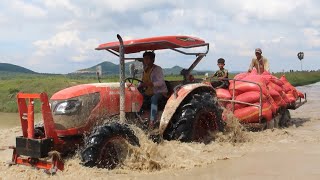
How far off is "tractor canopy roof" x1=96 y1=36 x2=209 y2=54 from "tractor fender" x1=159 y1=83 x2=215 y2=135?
2.59ft

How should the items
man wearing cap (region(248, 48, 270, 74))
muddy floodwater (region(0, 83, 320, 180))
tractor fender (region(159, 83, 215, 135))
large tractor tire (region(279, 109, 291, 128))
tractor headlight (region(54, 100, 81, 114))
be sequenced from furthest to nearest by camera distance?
man wearing cap (region(248, 48, 270, 74)), large tractor tire (region(279, 109, 291, 128)), tractor fender (region(159, 83, 215, 135)), tractor headlight (region(54, 100, 81, 114)), muddy floodwater (region(0, 83, 320, 180))

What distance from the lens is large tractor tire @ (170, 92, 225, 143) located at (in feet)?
25.7

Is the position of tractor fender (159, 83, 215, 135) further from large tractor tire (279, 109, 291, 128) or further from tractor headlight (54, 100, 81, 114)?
large tractor tire (279, 109, 291, 128)

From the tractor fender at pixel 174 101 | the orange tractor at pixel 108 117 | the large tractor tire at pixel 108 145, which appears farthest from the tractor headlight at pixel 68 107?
the tractor fender at pixel 174 101

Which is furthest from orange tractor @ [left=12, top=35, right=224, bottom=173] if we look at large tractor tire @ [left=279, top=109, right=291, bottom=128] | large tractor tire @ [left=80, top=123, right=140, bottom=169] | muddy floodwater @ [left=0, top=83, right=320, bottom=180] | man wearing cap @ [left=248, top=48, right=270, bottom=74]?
man wearing cap @ [left=248, top=48, right=270, bottom=74]

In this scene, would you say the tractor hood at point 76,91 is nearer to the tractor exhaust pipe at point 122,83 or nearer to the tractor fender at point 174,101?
the tractor exhaust pipe at point 122,83

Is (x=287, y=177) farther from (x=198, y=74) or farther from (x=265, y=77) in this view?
(x=265, y=77)

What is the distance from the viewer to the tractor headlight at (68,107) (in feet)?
21.5

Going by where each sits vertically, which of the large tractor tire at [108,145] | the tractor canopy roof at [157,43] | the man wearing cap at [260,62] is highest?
the tractor canopy roof at [157,43]

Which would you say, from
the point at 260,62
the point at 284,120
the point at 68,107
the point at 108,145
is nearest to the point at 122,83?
the point at 68,107

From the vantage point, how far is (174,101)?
7.94 metres

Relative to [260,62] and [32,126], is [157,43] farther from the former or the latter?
[260,62]

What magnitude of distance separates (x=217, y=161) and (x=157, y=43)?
2.18 metres

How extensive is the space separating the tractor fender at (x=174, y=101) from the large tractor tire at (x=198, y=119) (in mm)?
152
